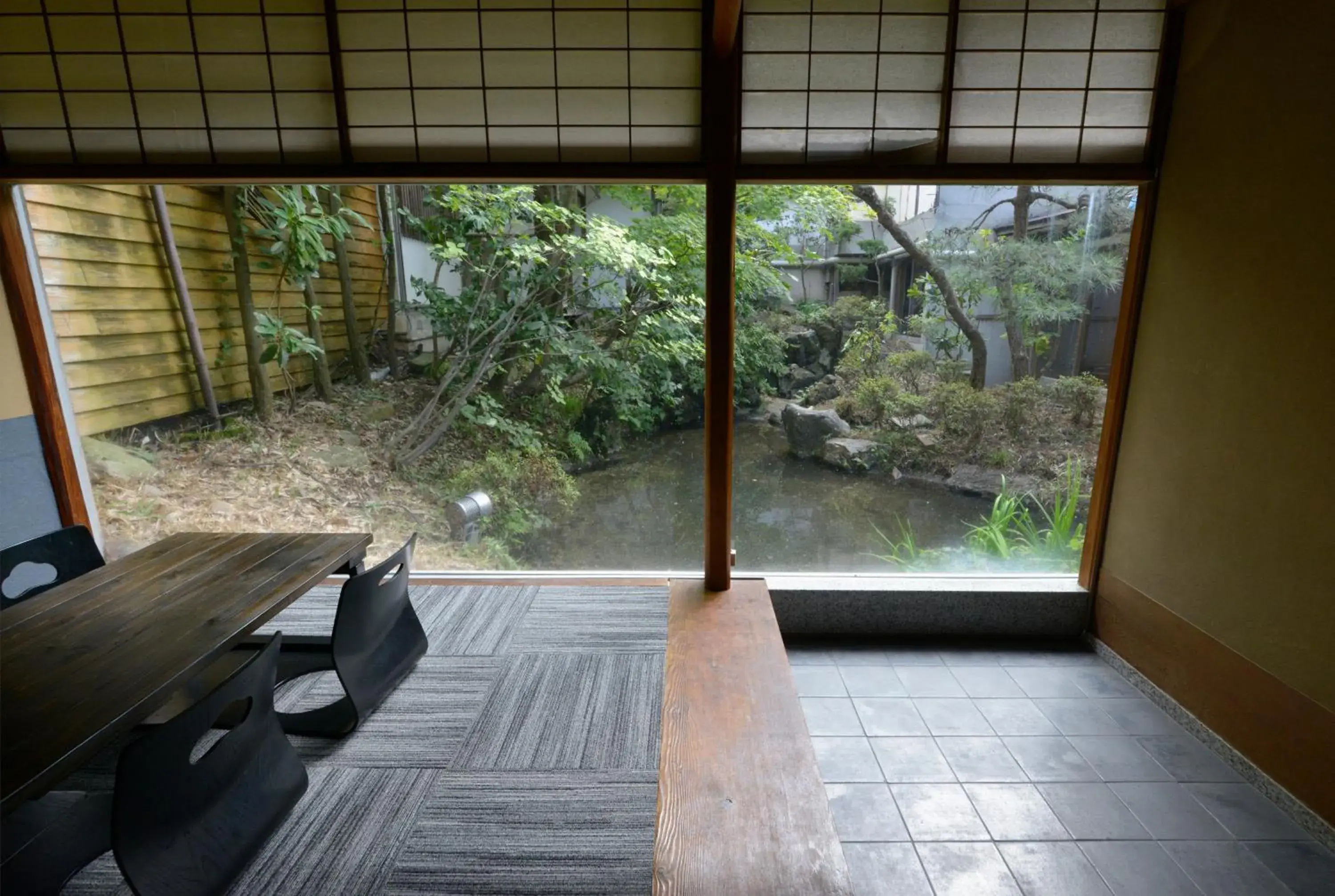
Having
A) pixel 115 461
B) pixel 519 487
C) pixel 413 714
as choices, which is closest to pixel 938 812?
pixel 413 714

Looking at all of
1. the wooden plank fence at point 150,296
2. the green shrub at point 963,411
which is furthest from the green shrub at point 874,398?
the wooden plank fence at point 150,296

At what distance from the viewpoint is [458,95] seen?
2480 mm

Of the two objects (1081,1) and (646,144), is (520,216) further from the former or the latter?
(1081,1)

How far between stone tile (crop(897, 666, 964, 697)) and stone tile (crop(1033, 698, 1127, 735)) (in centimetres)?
31

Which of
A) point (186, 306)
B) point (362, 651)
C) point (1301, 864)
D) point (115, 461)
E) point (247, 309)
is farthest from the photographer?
point (247, 309)

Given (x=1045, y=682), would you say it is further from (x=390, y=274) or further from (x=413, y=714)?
(x=390, y=274)

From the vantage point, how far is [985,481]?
3.69m

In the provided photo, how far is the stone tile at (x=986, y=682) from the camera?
2582 mm

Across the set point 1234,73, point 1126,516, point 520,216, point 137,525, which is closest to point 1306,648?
point 1126,516

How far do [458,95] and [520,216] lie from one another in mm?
1895

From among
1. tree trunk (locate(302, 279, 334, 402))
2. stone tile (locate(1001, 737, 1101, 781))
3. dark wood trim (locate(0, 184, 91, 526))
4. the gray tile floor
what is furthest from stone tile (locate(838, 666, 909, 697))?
tree trunk (locate(302, 279, 334, 402))

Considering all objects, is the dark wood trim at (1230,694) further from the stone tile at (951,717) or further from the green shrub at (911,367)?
the green shrub at (911,367)

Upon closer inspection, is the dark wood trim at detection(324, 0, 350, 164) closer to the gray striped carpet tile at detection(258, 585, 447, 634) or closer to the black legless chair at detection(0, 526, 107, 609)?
the black legless chair at detection(0, 526, 107, 609)

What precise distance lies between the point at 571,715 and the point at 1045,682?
82.1 inches
